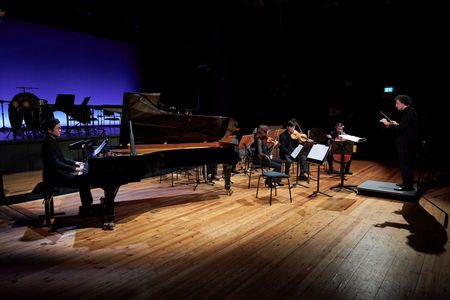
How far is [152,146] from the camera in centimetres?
500

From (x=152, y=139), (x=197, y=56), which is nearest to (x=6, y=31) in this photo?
(x=197, y=56)

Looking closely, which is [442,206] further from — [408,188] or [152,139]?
[152,139]

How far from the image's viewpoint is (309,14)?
10.2m

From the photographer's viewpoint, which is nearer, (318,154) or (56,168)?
(56,168)

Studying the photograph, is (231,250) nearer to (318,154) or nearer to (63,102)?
(318,154)

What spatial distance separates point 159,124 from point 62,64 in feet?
23.4

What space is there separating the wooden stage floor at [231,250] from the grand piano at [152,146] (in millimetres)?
592

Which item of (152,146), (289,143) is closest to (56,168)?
(152,146)

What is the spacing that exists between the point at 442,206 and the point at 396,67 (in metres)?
5.82

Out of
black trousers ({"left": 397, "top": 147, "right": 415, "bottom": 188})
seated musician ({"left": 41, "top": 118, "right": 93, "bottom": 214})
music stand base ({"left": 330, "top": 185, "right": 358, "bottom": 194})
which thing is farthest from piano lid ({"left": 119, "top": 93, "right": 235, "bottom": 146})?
black trousers ({"left": 397, "top": 147, "right": 415, "bottom": 188})

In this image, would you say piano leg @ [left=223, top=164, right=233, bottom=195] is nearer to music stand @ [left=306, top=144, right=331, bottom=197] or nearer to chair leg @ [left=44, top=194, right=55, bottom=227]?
music stand @ [left=306, top=144, right=331, bottom=197]

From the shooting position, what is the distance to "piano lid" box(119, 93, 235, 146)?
429 centimetres

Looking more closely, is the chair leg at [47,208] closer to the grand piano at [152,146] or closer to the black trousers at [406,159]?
the grand piano at [152,146]

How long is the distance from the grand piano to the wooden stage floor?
0.59 metres
